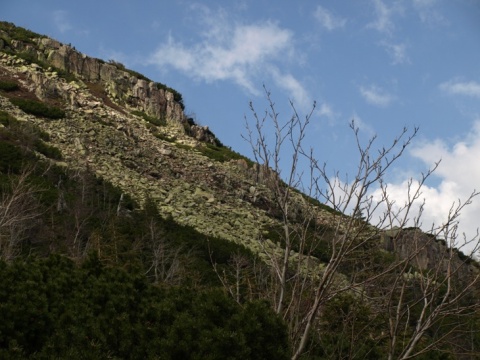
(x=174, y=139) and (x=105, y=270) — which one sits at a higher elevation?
(x=174, y=139)

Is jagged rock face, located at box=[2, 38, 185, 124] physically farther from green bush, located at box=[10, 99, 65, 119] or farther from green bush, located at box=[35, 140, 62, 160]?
green bush, located at box=[35, 140, 62, 160]

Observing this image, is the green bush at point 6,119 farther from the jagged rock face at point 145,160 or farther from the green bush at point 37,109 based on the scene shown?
the green bush at point 37,109

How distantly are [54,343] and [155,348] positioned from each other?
1254 millimetres

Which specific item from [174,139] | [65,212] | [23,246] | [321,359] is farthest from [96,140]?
[321,359]

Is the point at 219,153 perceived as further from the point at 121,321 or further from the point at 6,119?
the point at 121,321

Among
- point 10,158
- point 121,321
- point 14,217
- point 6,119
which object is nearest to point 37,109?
point 6,119

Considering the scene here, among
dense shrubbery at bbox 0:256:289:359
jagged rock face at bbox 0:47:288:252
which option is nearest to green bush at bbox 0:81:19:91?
jagged rock face at bbox 0:47:288:252

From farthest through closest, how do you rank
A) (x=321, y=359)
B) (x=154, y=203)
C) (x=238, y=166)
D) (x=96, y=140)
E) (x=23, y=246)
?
(x=238, y=166), (x=96, y=140), (x=154, y=203), (x=23, y=246), (x=321, y=359)

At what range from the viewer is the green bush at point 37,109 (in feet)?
147

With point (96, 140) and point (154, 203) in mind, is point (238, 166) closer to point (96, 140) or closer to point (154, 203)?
point (96, 140)

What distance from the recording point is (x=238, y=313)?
24.4 ft

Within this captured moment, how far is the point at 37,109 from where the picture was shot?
44.9 metres

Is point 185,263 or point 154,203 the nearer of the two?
point 185,263

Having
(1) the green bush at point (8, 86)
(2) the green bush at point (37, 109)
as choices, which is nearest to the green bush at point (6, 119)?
(2) the green bush at point (37, 109)
